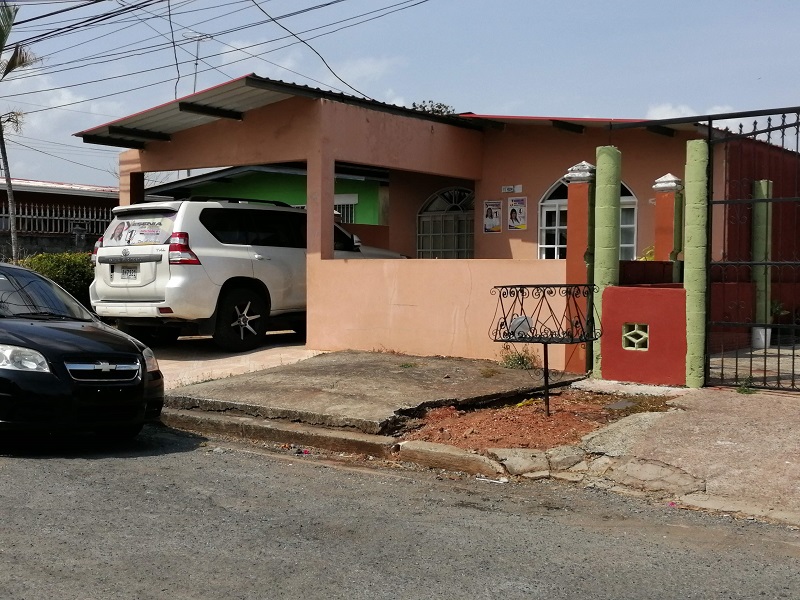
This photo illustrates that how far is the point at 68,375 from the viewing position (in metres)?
7.18

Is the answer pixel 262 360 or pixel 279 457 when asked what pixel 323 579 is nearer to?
pixel 279 457

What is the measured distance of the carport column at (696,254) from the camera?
9.17 metres

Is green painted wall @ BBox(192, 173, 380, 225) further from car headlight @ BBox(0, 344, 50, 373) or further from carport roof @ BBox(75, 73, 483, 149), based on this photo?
car headlight @ BBox(0, 344, 50, 373)

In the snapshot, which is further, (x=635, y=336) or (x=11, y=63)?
(x=11, y=63)

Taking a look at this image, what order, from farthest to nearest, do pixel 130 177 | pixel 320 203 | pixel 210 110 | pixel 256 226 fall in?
pixel 130 177 < pixel 210 110 < pixel 256 226 < pixel 320 203

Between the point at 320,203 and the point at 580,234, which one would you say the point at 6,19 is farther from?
the point at 580,234

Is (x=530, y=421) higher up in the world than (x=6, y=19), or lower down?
lower down

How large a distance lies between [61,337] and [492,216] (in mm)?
9562

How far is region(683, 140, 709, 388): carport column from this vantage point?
917cm

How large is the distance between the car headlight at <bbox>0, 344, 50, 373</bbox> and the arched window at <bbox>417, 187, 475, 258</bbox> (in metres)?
10.3

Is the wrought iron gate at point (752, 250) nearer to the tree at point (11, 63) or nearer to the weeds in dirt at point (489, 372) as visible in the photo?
the weeds in dirt at point (489, 372)

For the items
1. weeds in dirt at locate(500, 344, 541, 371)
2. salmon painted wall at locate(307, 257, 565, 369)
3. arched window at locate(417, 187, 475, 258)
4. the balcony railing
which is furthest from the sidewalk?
the balcony railing

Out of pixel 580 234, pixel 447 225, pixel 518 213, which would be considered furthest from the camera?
pixel 447 225

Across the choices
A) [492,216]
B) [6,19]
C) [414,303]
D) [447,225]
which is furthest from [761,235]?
[6,19]
